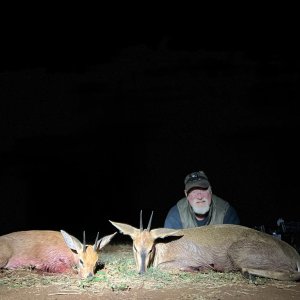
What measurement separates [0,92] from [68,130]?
12.5 feet

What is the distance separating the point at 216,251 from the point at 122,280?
5.08 ft

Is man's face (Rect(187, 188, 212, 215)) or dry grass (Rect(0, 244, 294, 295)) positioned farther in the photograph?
man's face (Rect(187, 188, 212, 215))

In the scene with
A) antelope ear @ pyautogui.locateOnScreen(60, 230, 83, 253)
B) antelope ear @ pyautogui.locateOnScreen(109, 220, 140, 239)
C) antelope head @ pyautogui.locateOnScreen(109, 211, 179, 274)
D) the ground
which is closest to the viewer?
the ground

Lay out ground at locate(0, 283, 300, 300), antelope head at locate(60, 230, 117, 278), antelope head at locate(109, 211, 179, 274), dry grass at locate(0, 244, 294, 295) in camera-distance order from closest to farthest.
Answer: ground at locate(0, 283, 300, 300), dry grass at locate(0, 244, 294, 295), antelope head at locate(60, 230, 117, 278), antelope head at locate(109, 211, 179, 274)

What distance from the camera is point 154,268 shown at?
6.74 metres

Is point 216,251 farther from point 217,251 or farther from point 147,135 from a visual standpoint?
point 147,135

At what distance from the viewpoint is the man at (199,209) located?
810 cm

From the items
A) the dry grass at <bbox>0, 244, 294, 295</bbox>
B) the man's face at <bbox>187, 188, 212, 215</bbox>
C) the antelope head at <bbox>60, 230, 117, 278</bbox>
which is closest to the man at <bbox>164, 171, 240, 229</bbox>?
the man's face at <bbox>187, 188, 212, 215</bbox>

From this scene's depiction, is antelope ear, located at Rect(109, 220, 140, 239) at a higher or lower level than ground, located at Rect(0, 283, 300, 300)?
higher

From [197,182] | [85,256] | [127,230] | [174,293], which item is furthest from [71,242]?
[197,182]

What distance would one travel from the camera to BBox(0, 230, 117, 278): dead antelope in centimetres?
677

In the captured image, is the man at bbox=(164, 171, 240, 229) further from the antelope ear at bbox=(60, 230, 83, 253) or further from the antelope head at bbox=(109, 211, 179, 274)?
A: the antelope ear at bbox=(60, 230, 83, 253)

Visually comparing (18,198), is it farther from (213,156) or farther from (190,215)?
(190,215)

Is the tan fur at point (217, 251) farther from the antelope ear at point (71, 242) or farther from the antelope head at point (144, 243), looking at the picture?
the antelope ear at point (71, 242)
